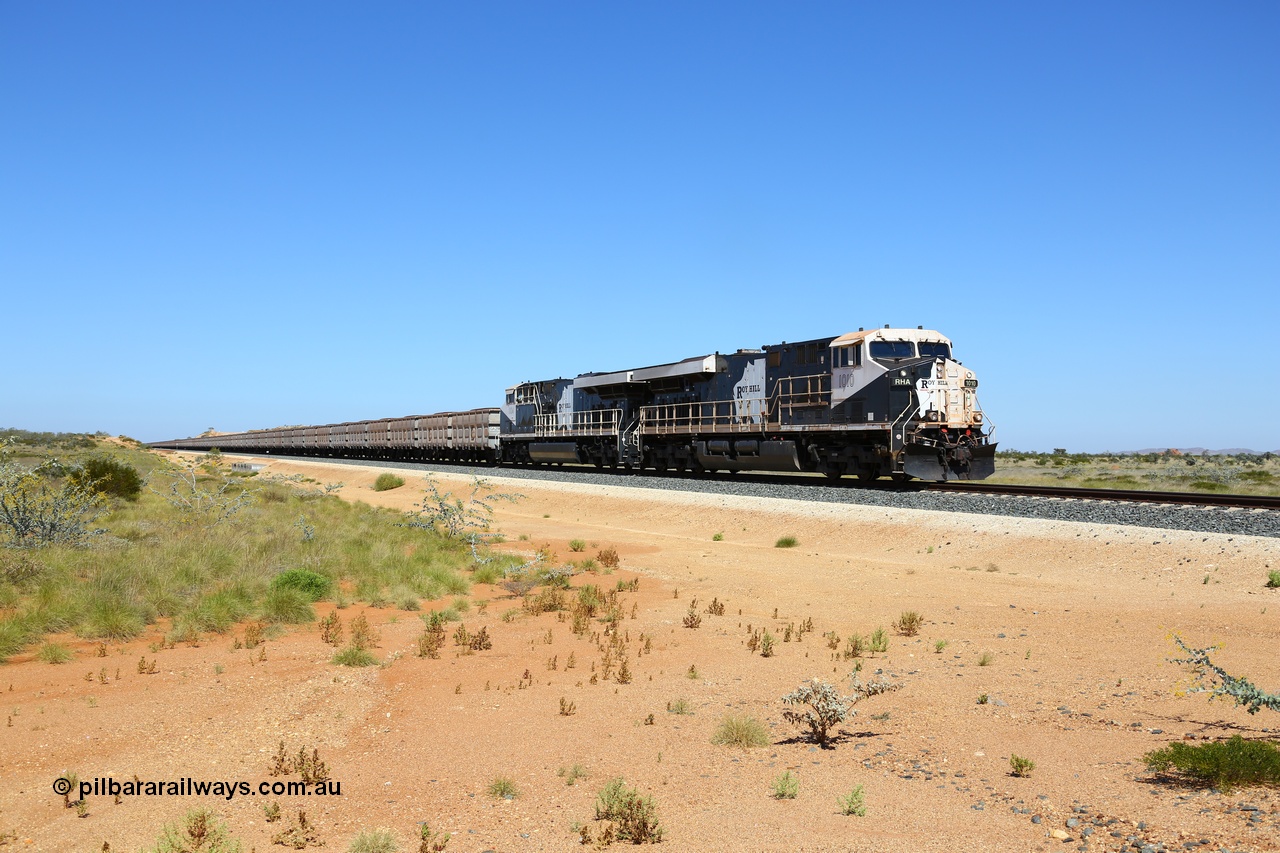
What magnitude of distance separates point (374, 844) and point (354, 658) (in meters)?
4.74

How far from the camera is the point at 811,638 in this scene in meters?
10.8

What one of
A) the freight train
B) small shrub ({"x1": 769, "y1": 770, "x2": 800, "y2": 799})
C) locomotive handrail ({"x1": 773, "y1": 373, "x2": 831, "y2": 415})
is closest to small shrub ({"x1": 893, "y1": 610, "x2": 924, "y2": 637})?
small shrub ({"x1": 769, "y1": 770, "x2": 800, "y2": 799})

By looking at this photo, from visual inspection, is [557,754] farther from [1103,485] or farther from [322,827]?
[1103,485]

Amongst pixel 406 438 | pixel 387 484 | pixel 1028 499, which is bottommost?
pixel 387 484

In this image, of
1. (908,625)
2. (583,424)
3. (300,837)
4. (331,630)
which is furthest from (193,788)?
(583,424)

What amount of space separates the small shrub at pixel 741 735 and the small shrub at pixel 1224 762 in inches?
107

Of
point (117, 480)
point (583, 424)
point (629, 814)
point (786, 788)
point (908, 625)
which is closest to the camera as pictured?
point (629, 814)

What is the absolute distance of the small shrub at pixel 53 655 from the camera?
9383mm

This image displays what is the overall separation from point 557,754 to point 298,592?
280 inches

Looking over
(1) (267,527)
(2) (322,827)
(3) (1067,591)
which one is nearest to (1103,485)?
(3) (1067,591)

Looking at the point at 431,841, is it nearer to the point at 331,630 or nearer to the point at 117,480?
the point at 331,630

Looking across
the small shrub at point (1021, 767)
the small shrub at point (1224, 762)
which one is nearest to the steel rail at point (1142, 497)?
the small shrub at point (1224, 762)

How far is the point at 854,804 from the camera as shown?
18.3ft

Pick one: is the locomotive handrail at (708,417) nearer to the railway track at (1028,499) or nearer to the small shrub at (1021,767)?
the railway track at (1028,499)
